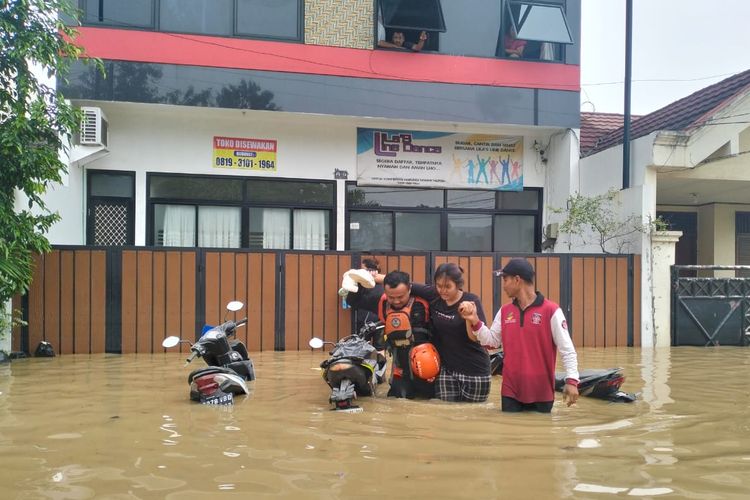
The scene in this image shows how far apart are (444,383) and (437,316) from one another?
61cm

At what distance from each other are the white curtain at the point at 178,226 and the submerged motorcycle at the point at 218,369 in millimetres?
6550

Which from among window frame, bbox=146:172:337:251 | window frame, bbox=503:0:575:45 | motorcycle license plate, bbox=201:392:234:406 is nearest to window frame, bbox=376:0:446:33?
window frame, bbox=503:0:575:45

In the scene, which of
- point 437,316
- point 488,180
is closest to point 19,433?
point 437,316

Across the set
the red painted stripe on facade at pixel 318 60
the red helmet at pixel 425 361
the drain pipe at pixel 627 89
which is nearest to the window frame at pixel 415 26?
the red painted stripe on facade at pixel 318 60

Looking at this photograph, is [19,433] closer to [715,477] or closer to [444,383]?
[444,383]

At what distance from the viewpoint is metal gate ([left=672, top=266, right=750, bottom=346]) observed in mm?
11430

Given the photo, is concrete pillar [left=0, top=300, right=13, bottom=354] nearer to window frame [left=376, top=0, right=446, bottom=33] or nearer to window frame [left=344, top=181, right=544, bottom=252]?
window frame [left=344, top=181, right=544, bottom=252]

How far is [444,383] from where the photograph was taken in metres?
5.54

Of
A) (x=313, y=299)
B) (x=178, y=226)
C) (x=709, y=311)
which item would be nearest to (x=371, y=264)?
(x=313, y=299)

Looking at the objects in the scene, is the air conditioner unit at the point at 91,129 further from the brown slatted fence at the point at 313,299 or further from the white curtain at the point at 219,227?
the brown slatted fence at the point at 313,299

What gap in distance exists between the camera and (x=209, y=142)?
12.9m

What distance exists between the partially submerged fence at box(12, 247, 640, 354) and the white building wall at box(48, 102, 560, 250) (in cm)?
256

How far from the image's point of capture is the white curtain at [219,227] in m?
13.2

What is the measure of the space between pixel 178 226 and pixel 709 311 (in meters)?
10.4
